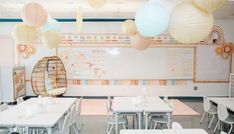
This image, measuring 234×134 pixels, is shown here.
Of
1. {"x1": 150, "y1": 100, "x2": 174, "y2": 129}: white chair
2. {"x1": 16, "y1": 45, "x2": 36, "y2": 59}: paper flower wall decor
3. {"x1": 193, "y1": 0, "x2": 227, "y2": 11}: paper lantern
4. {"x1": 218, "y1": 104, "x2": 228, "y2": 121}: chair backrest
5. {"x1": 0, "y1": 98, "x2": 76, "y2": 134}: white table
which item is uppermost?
{"x1": 193, "y1": 0, "x2": 227, "y2": 11}: paper lantern

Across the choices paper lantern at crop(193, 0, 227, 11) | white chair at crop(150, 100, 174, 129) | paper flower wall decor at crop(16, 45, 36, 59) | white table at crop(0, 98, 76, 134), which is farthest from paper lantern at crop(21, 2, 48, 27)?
paper flower wall decor at crop(16, 45, 36, 59)

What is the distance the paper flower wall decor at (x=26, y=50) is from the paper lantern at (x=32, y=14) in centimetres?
561

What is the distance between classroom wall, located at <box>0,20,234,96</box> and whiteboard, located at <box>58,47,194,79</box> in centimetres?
43

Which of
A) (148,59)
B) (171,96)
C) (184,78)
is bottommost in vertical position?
(171,96)

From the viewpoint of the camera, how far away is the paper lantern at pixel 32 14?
3.86 meters

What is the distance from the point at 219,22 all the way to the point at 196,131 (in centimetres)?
677

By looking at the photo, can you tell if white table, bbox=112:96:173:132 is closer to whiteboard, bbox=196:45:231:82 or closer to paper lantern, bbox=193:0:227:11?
paper lantern, bbox=193:0:227:11

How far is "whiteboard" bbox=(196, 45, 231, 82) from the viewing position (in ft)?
30.4

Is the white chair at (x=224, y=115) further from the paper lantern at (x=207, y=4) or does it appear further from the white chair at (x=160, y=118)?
the paper lantern at (x=207, y=4)

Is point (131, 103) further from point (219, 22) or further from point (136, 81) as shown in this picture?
point (219, 22)

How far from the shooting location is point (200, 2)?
2541 mm

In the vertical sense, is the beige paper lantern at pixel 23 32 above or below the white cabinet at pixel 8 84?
above

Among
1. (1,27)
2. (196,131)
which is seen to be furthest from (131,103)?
(1,27)

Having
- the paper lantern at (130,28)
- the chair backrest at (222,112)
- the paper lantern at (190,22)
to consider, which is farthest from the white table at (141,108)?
the paper lantern at (190,22)
